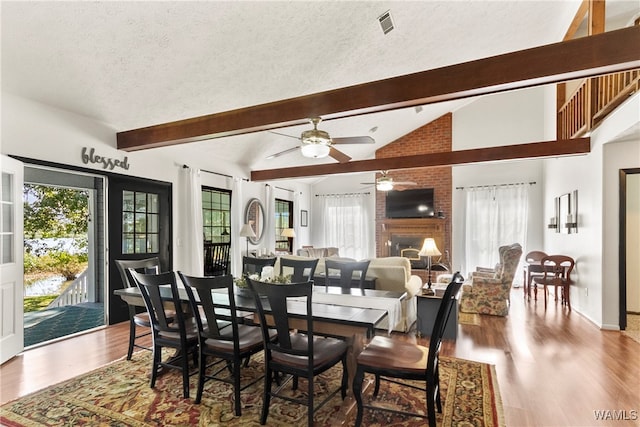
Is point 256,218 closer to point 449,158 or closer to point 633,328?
point 449,158

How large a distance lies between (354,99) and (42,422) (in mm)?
3353

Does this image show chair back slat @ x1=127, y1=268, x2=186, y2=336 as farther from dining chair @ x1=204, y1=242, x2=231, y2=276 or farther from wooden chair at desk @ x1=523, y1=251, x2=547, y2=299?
wooden chair at desk @ x1=523, y1=251, x2=547, y2=299

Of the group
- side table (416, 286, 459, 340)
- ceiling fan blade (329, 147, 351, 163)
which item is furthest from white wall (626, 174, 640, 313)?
ceiling fan blade (329, 147, 351, 163)

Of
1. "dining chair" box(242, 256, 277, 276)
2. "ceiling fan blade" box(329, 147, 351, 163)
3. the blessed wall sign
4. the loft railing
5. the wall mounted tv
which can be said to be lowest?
"dining chair" box(242, 256, 277, 276)

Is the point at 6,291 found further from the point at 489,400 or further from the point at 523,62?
the point at 523,62

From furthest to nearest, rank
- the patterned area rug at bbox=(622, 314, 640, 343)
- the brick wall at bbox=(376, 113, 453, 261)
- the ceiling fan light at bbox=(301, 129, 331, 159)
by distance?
the brick wall at bbox=(376, 113, 453, 261)
the patterned area rug at bbox=(622, 314, 640, 343)
the ceiling fan light at bbox=(301, 129, 331, 159)

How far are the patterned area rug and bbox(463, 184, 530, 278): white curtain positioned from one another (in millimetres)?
2849

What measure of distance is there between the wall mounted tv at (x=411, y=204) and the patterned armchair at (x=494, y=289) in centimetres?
331

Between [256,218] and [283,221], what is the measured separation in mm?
1314

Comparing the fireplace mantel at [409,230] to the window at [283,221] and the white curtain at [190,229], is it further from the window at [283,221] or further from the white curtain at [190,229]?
the white curtain at [190,229]

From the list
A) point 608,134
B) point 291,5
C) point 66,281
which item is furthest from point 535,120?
point 66,281

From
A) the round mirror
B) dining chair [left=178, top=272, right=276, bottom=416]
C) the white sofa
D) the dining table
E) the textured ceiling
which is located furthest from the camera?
the round mirror

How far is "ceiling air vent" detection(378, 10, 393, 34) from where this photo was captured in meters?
3.70

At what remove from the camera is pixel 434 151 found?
330 inches
